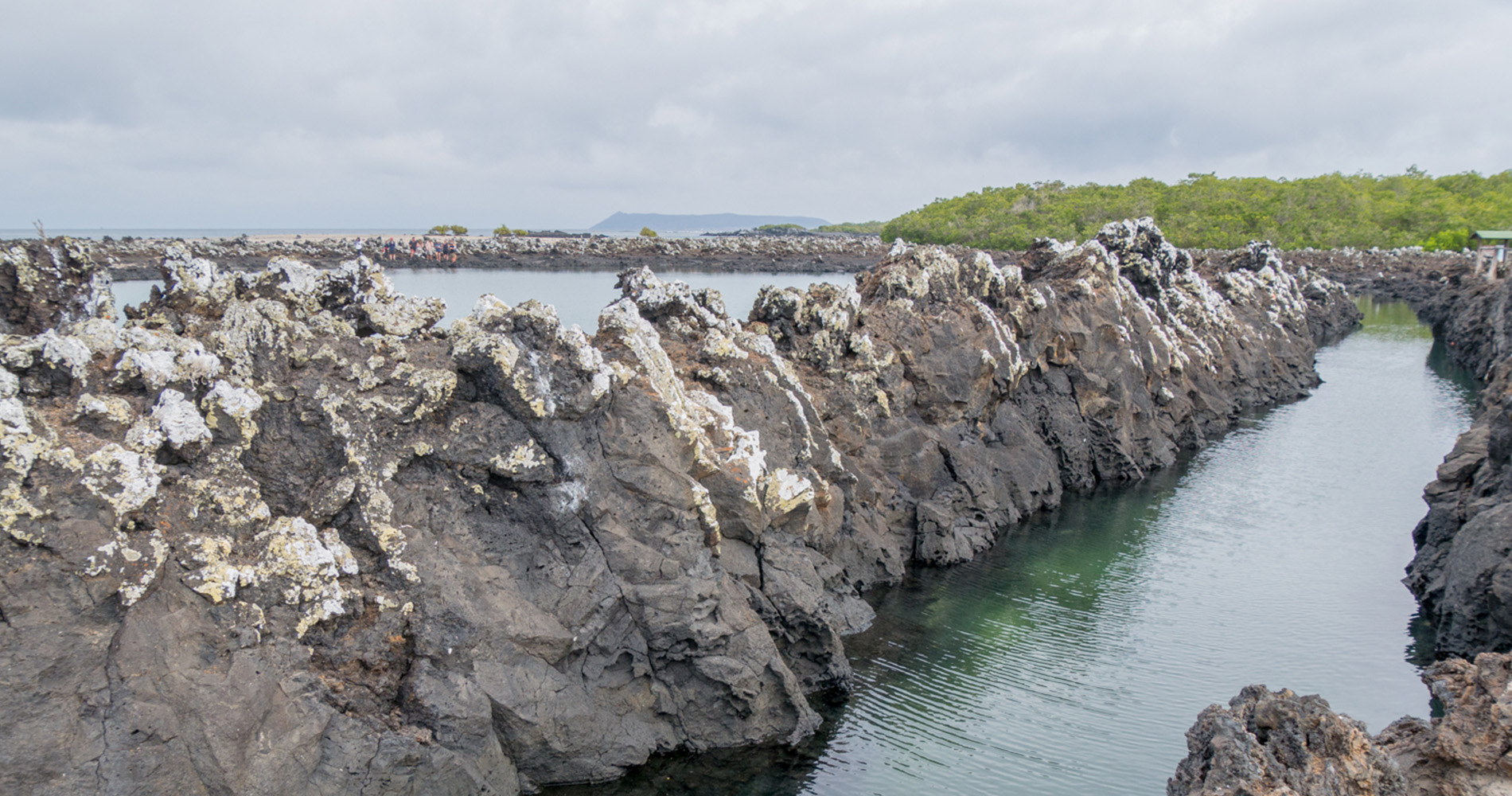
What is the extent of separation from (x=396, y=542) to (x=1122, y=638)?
1304 centimetres

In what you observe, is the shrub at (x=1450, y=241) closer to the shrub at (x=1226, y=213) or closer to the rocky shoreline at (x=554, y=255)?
the shrub at (x=1226, y=213)

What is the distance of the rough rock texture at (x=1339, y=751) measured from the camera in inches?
323

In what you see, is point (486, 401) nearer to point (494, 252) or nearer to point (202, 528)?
point (202, 528)

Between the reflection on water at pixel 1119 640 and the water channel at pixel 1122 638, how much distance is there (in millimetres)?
42

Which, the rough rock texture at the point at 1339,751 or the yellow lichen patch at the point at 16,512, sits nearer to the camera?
the rough rock texture at the point at 1339,751

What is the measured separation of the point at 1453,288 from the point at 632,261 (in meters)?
67.0

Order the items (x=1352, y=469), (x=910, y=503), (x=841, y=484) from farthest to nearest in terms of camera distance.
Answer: (x=1352, y=469)
(x=910, y=503)
(x=841, y=484)

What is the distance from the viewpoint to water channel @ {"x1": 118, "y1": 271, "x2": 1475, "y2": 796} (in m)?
13.4

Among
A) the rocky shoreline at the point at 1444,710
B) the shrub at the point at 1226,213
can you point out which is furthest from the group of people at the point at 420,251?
the rocky shoreline at the point at 1444,710

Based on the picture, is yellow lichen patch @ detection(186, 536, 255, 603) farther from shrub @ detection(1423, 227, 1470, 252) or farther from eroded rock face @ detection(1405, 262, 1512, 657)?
shrub @ detection(1423, 227, 1470, 252)

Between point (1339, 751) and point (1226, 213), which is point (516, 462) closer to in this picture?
point (1339, 751)

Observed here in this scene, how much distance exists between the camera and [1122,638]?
18.0 m

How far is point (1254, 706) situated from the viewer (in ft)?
29.5

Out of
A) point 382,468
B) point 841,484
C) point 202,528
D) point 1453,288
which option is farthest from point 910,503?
point 1453,288
